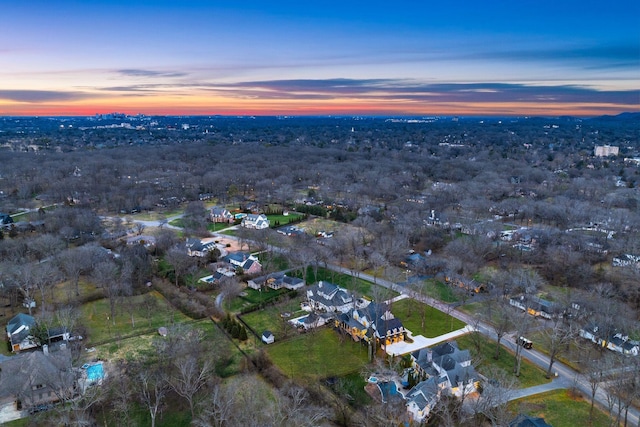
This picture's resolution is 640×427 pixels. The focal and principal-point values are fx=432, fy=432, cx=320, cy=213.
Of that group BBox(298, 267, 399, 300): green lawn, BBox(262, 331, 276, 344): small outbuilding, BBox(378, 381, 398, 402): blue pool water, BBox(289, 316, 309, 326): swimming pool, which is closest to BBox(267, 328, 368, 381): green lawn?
BBox(262, 331, 276, 344): small outbuilding

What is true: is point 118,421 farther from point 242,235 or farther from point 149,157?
point 149,157

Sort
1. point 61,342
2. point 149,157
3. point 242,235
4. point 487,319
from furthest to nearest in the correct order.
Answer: point 149,157
point 242,235
point 487,319
point 61,342

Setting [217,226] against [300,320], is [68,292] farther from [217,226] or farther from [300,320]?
[217,226]

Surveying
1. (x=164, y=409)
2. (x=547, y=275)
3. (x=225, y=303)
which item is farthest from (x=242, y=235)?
(x=547, y=275)

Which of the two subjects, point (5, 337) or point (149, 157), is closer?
point (5, 337)

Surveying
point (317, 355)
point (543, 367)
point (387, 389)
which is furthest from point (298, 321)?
point (543, 367)

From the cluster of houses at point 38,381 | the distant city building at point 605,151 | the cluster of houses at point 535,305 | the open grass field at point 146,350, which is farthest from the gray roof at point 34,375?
the distant city building at point 605,151
